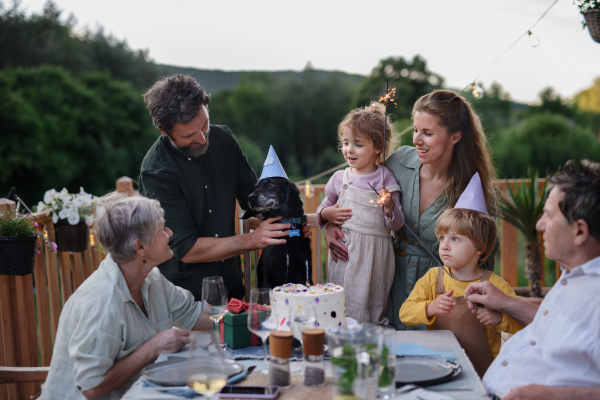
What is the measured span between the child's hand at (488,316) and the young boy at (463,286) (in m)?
0.09

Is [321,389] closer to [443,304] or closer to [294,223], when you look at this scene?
[443,304]

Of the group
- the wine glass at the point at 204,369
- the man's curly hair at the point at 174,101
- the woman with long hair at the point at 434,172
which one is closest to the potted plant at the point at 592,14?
the woman with long hair at the point at 434,172

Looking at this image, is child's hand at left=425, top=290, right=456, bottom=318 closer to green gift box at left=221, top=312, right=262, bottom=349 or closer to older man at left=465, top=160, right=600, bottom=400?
older man at left=465, top=160, right=600, bottom=400

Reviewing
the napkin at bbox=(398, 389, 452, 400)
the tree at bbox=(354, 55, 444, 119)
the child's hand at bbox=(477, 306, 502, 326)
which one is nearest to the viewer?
the napkin at bbox=(398, 389, 452, 400)

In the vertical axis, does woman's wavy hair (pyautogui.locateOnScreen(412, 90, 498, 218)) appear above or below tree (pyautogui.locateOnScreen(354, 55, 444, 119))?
below

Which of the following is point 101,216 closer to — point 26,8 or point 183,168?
point 183,168

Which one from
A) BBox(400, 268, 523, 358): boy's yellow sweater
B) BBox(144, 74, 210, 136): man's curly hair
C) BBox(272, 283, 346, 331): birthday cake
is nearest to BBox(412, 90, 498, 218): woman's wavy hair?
BBox(400, 268, 523, 358): boy's yellow sweater

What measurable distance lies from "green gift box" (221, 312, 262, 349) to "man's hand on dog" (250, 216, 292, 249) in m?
0.55

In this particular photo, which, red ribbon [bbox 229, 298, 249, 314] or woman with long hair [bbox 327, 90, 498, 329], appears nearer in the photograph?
red ribbon [bbox 229, 298, 249, 314]

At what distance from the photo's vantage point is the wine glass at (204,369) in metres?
1.14

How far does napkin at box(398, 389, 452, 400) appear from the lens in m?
1.25

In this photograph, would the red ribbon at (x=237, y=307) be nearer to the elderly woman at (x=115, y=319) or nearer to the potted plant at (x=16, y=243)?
the elderly woman at (x=115, y=319)

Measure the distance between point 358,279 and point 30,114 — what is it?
8735mm

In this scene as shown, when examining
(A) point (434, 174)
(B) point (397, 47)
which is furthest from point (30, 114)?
(A) point (434, 174)
